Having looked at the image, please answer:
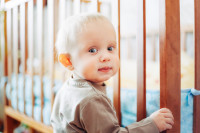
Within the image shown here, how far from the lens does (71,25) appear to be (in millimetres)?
693

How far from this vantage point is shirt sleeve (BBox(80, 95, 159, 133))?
62 centimetres

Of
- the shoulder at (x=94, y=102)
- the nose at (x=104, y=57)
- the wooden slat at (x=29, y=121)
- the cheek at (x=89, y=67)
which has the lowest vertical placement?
the wooden slat at (x=29, y=121)

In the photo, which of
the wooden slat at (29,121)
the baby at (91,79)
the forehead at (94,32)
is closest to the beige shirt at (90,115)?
the baby at (91,79)

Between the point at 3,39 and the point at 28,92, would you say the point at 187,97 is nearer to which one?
the point at 28,92

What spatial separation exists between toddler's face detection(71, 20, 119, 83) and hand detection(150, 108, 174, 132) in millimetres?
208

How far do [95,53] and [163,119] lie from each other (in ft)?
1.01

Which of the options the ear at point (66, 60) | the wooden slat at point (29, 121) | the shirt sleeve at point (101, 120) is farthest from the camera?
the wooden slat at point (29, 121)

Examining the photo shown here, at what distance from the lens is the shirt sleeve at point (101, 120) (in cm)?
62

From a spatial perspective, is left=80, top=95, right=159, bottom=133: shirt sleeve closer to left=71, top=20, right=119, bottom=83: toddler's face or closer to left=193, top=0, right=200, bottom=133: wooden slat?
left=71, top=20, right=119, bottom=83: toddler's face

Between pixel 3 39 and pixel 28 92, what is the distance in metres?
0.63

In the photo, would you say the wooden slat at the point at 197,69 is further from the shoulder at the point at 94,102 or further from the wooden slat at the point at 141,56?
the shoulder at the point at 94,102

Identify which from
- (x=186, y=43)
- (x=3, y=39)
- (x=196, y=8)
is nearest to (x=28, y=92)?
(x=3, y=39)

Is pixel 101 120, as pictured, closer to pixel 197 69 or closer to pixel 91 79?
pixel 91 79

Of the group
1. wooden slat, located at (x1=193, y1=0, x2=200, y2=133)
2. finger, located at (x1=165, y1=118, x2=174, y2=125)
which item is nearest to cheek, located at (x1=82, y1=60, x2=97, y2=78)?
finger, located at (x1=165, y1=118, x2=174, y2=125)
